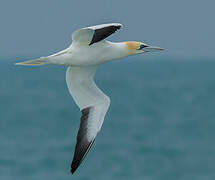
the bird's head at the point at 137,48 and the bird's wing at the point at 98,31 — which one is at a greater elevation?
the bird's wing at the point at 98,31

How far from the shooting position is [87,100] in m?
14.7

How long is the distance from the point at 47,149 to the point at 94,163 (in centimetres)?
554

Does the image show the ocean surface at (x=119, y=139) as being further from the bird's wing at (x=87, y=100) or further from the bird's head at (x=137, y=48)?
the bird's head at (x=137, y=48)

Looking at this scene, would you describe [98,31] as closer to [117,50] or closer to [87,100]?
[117,50]

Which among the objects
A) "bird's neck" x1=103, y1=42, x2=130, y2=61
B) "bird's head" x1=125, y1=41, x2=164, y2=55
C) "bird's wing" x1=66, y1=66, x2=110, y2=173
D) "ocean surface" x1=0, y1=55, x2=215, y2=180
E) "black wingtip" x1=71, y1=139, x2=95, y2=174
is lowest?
"ocean surface" x1=0, y1=55, x2=215, y2=180

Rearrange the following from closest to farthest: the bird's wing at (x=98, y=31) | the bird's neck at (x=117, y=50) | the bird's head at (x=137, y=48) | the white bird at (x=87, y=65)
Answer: the bird's wing at (x=98, y=31)
the white bird at (x=87, y=65)
the bird's neck at (x=117, y=50)
the bird's head at (x=137, y=48)

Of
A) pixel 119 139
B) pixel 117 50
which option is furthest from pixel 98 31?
pixel 119 139

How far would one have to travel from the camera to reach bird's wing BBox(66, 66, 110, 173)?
14352mm

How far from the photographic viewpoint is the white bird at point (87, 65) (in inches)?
524

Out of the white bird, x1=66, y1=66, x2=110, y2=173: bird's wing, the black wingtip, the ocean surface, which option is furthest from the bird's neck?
the ocean surface

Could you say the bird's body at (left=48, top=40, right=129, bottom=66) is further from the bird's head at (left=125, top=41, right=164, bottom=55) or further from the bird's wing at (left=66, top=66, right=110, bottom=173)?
the bird's wing at (left=66, top=66, right=110, bottom=173)

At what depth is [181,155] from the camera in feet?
125

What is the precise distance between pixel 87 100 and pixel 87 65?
50.2 inches

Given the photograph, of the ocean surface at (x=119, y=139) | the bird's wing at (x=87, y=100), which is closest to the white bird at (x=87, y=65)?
the bird's wing at (x=87, y=100)
